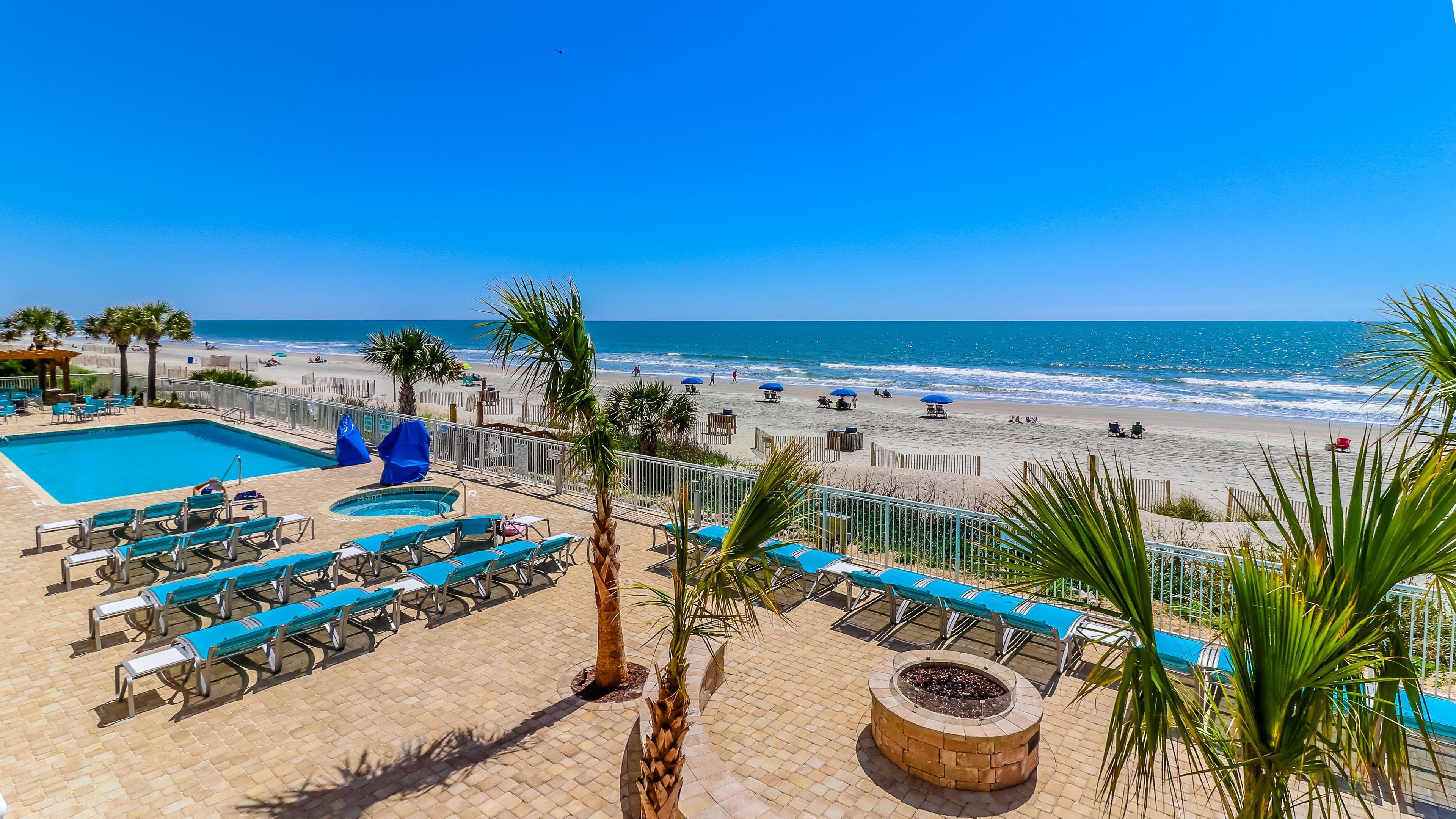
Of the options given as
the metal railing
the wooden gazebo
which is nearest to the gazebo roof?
the wooden gazebo

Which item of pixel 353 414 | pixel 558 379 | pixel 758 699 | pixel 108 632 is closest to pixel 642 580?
pixel 758 699

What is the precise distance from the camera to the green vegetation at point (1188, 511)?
1686 centimetres

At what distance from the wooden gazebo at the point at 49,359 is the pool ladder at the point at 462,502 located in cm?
1989

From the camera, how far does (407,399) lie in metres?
23.0

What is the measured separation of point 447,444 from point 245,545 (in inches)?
246

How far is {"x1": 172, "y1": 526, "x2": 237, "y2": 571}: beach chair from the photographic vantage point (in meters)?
9.38

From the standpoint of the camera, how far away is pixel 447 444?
1662 centimetres

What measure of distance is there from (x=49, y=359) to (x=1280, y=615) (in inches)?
1389

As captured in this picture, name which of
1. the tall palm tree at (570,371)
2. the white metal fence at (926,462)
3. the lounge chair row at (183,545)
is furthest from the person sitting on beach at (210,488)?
the white metal fence at (926,462)

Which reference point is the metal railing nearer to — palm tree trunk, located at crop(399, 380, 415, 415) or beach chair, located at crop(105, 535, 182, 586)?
palm tree trunk, located at crop(399, 380, 415, 415)

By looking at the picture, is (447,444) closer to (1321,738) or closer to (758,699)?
(758,699)

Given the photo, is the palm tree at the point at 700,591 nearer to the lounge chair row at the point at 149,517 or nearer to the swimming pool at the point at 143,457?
the lounge chair row at the point at 149,517

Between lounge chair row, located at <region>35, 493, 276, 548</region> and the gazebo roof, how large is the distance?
17794 mm

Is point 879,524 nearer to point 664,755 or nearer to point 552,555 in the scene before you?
point 552,555
